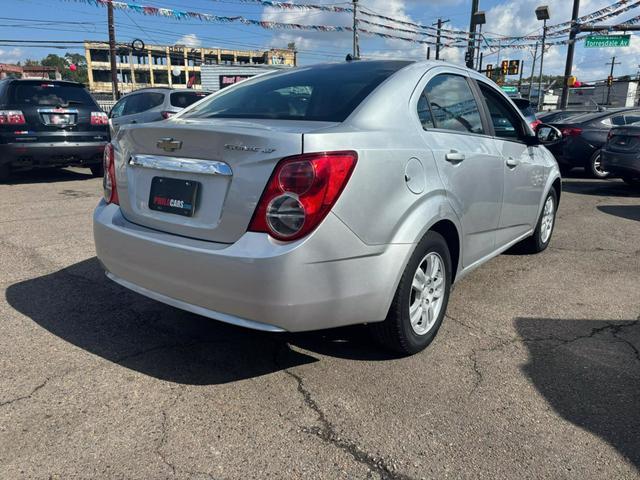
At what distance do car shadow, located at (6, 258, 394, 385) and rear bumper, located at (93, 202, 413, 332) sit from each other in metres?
0.44

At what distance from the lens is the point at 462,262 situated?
342 centimetres

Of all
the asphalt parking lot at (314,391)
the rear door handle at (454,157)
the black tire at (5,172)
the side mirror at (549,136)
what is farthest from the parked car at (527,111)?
the black tire at (5,172)

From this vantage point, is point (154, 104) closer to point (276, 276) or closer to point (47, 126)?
point (47, 126)

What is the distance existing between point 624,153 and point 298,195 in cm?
850

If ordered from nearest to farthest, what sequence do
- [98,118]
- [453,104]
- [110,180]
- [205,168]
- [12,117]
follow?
[205,168]
[110,180]
[453,104]
[12,117]
[98,118]

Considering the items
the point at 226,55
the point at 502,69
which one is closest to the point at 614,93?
the point at 502,69

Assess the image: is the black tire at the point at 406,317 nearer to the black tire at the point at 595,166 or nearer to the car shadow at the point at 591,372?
the car shadow at the point at 591,372

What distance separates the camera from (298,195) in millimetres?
2291

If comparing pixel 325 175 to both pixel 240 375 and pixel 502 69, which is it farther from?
pixel 502 69

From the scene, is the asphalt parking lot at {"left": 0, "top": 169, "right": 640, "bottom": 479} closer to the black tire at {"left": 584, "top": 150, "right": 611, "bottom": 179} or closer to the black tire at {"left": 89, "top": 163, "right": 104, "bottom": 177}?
the black tire at {"left": 89, "top": 163, "right": 104, "bottom": 177}

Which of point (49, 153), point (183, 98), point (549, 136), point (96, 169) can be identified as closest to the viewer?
point (549, 136)

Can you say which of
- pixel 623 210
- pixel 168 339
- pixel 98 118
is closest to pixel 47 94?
pixel 98 118

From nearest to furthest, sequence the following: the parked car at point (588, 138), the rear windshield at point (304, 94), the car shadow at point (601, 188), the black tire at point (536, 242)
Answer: the rear windshield at point (304, 94) → the black tire at point (536, 242) → the car shadow at point (601, 188) → the parked car at point (588, 138)

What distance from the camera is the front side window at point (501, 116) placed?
3.99m
